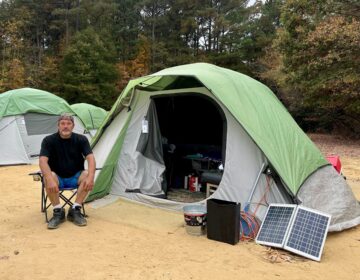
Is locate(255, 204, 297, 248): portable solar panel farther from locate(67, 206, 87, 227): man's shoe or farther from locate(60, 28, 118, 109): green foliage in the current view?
locate(60, 28, 118, 109): green foliage

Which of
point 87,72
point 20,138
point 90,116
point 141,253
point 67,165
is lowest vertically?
point 141,253

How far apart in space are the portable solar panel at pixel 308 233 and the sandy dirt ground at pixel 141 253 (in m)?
0.08

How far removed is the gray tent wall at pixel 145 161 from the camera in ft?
13.3

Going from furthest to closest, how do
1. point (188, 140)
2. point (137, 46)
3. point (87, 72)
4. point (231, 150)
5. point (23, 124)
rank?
point (137, 46), point (87, 72), point (23, 124), point (188, 140), point (231, 150)

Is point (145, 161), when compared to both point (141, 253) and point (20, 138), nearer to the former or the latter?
point (141, 253)

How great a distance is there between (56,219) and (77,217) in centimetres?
22

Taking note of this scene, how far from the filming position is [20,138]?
27.1 ft

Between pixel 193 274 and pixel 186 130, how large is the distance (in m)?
3.56

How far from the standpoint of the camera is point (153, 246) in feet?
11.0

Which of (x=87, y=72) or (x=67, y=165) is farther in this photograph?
(x=87, y=72)

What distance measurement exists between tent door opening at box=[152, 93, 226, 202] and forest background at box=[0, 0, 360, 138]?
27.1 ft

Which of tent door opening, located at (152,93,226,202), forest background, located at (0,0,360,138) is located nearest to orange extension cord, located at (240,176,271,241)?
tent door opening, located at (152,93,226,202)

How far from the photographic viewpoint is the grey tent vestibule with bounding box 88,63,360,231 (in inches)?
150

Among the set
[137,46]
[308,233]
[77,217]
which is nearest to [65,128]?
[77,217]
